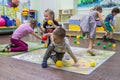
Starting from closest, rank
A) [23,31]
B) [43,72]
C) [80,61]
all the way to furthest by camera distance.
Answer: [43,72] → [80,61] → [23,31]

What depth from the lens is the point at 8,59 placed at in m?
2.39

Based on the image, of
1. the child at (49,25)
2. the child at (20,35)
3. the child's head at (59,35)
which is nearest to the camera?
the child's head at (59,35)

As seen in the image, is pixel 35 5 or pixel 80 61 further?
pixel 35 5

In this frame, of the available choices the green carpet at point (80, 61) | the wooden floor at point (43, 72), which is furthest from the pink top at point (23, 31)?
the wooden floor at point (43, 72)

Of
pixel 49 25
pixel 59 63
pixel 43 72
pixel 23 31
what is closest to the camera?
pixel 43 72

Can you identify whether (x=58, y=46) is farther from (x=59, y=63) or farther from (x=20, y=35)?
(x=20, y=35)

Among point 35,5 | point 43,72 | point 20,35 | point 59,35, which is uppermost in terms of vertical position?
point 35,5

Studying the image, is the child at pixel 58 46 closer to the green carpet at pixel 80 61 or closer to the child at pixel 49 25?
the green carpet at pixel 80 61

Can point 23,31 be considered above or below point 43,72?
above

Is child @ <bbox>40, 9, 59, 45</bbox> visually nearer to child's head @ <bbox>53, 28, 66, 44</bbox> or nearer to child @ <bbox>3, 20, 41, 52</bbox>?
child @ <bbox>3, 20, 41, 52</bbox>

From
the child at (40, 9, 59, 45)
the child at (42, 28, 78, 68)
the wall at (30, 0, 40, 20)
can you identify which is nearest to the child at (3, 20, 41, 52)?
the child at (40, 9, 59, 45)

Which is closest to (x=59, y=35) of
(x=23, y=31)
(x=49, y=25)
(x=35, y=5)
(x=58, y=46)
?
(x=58, y=46)

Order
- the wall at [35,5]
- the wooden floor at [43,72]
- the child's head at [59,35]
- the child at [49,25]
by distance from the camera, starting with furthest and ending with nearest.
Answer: the wall at [35,5]
the child at [49,25]
the child's head at [59,35]
the wooden floor at [43,72]

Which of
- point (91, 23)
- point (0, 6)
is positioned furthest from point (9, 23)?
point (91, 23)
